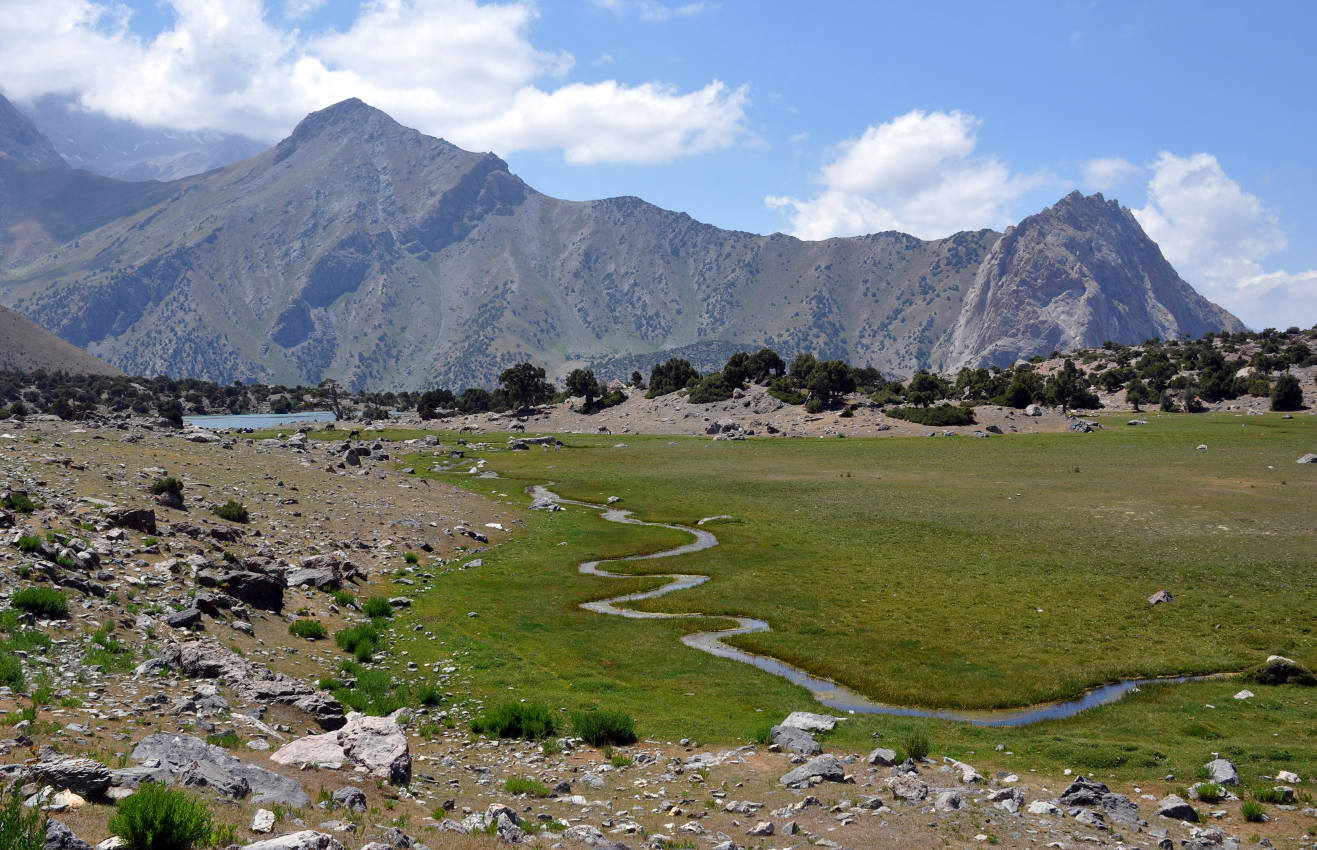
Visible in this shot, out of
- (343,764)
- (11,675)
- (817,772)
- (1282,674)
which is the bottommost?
(1282,674)

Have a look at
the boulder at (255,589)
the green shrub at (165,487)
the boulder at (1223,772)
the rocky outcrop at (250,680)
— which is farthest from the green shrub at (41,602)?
the boulder at (1223,772)

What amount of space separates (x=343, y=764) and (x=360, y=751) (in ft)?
1.66

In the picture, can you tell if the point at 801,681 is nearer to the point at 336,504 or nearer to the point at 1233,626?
the point at 1233,626

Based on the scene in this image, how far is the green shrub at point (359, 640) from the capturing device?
91.9 feet

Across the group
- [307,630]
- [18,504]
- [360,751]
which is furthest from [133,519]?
[360,751]

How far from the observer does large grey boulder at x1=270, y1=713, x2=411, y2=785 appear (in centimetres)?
1692

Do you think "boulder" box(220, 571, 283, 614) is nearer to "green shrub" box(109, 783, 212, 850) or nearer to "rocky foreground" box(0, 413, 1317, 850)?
"rocky foreground" box(0, 413, 1317, 850)

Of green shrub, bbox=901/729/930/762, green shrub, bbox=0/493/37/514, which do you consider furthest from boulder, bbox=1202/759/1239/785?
green shrub, bbox=0/493/37/514

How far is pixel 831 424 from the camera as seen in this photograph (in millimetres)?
142125

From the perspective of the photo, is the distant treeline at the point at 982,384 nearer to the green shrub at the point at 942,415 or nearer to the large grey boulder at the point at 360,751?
the green shrub at the point at 942,415

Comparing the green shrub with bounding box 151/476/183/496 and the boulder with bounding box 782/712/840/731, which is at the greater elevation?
the green shrub with bounding box 151/476/183/496

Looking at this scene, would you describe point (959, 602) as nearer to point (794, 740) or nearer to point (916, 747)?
point (916, 747)

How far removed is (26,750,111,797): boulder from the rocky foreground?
1.4 inches

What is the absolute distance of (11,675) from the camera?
16984mm
